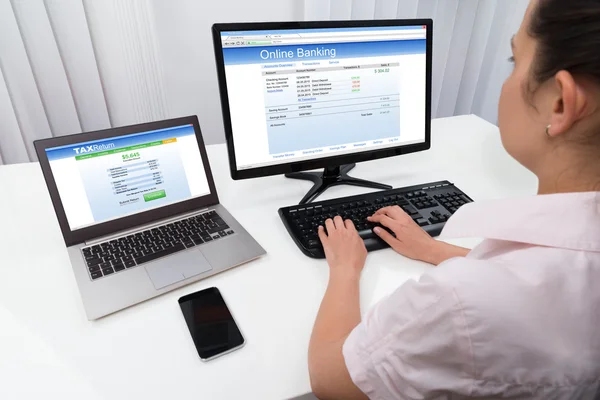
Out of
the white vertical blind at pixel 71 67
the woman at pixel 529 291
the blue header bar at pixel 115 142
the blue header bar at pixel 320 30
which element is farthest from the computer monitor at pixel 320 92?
the white vertical blind at pixel 71 67

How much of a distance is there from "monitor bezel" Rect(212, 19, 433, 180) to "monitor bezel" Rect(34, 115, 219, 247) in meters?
0.07

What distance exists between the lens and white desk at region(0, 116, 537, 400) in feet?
1.82

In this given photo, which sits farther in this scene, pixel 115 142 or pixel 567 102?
pixel 115 142

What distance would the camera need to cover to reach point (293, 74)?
2.97 ft

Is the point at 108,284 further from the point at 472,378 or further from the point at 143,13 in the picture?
the point at 143,13

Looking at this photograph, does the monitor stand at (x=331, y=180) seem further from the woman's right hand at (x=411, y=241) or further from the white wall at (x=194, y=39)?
the white wall at (x=194, y=39)

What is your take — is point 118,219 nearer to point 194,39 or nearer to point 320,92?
point 320,92

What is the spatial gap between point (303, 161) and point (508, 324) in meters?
0.64

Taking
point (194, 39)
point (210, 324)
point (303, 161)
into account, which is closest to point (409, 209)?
point (303, 161)

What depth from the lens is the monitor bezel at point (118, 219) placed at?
2.49 ft

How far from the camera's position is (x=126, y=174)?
0.82 metres

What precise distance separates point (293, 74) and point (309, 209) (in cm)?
31

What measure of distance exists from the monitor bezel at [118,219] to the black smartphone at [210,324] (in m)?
0.24

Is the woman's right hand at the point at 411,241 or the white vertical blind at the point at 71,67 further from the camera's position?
the white vertical blind at the point at 71,67
